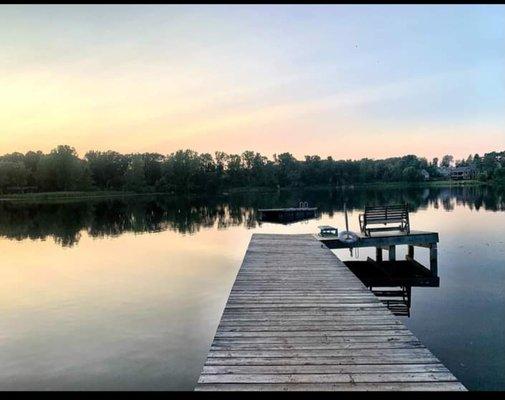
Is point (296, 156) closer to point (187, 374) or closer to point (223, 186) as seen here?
point (223, 186)

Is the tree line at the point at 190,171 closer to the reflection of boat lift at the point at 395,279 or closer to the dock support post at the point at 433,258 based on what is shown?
the reflection of boat lift at the point at 395,279

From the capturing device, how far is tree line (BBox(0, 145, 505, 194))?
103938 mm

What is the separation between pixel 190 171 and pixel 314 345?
123078mm

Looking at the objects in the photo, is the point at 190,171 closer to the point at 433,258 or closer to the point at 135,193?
the point at 135,193

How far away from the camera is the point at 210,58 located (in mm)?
26812

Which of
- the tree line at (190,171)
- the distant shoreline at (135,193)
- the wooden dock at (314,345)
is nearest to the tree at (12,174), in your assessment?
the tree line at (190,171)

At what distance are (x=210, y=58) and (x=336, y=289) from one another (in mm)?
20928

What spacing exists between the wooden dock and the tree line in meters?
104

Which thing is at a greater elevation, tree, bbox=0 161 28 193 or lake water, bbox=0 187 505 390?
tree, bbox=0 161 28 193

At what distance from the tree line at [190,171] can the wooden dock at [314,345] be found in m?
104

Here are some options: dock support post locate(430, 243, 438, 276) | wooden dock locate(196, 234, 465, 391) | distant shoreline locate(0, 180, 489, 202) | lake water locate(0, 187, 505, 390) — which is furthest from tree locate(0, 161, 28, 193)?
wooden dock locate(196, 234, 465, 391)

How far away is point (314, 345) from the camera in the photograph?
19.7 feet

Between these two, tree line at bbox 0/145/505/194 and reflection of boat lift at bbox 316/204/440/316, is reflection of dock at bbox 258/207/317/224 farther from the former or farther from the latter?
tree line at bbox 0/145/505/194

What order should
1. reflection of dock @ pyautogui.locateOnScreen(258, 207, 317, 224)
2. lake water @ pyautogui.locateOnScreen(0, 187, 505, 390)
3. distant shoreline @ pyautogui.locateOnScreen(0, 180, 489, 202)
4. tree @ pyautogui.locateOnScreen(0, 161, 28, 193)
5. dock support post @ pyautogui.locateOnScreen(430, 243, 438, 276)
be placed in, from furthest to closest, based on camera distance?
distant shoreline @ pyautogui.locateOnScreen(0, 180, 489, 202) → tree @ pyautogui.locateOnScreen(0, 161, 28, 193) → reflection of dock @ pyautogui.locateOnScreen(258, 207, 317, 224) → dock support post @ pyautogui.locateOnScreen(430, 243, 438, 276) → lake water @ pyautogui.locateOnScreen(0, 187, 505, 390)
